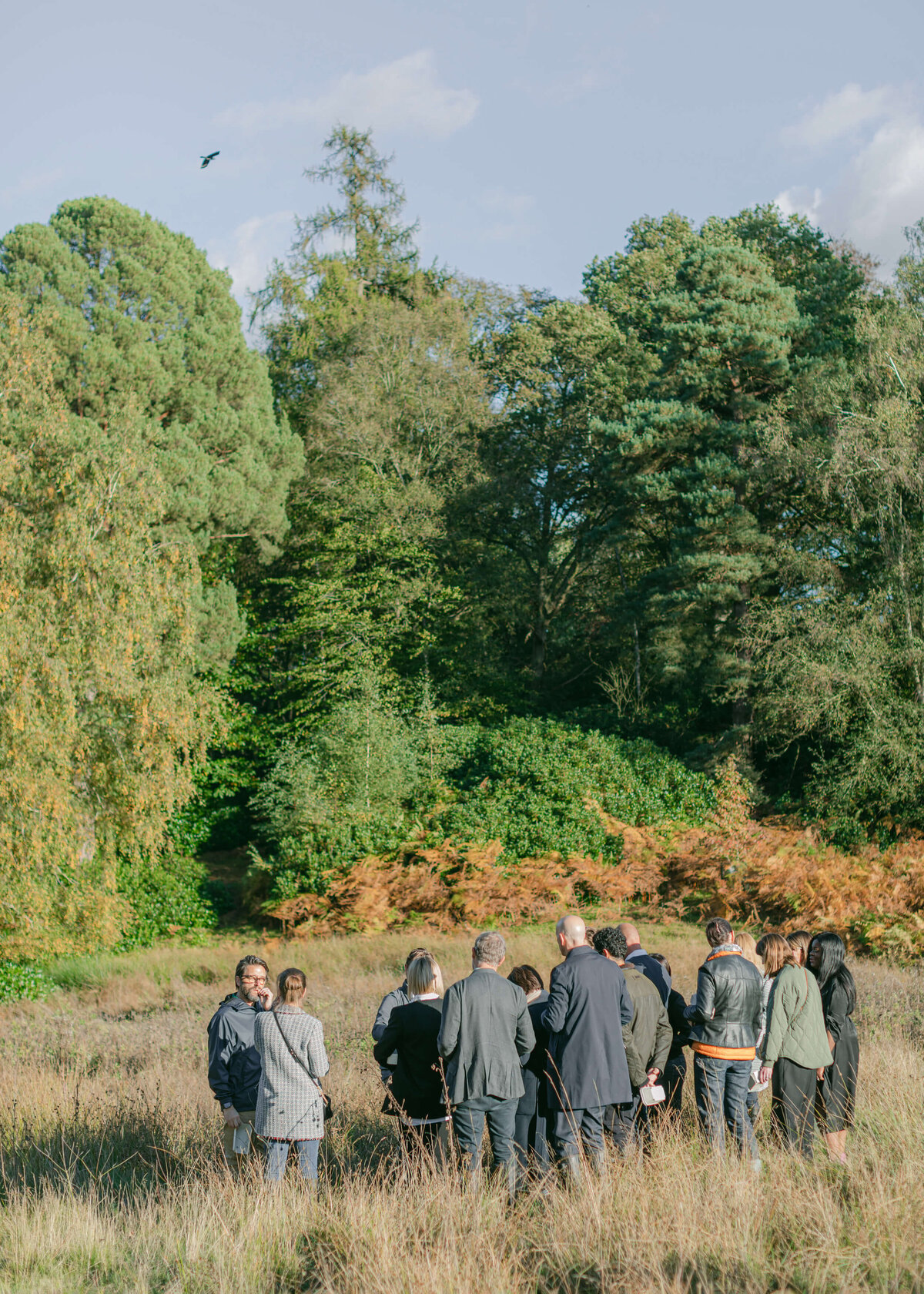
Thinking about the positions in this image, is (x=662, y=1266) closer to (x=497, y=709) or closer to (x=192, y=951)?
A: (x=192, y=951)

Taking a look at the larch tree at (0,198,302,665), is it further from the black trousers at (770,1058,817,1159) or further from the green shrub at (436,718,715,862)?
the black trousers at (770,1058,817,1159)

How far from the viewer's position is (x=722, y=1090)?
6148 millimetres

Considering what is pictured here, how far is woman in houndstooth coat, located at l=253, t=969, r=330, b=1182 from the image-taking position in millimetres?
5434

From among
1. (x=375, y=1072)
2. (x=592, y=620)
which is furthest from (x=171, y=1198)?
(x=592, y=620)

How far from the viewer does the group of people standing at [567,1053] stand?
531 cm

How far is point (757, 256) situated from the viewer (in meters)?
24.5

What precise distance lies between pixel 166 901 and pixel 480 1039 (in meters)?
19.1

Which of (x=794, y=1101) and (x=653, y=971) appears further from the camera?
(x=653, y=971)

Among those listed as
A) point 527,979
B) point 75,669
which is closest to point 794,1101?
point 527,979

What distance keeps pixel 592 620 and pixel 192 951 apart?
16.0 metres

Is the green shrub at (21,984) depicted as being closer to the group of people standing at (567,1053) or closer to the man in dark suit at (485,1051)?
the group of people standing at (567,1053)

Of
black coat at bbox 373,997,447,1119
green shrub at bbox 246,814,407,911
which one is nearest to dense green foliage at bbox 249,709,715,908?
green shrub at bbox 246,814,407,911

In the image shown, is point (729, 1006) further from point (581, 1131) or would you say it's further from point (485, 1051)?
point (485, 1051)

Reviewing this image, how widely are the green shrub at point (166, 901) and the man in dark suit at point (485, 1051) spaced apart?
17.7 meters
